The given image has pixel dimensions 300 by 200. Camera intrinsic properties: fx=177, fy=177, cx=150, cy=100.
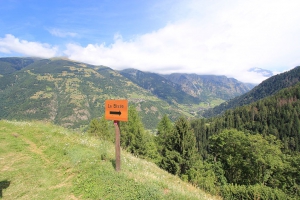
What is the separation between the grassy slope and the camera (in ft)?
26.0

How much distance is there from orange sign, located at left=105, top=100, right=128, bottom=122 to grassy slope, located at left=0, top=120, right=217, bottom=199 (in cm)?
283

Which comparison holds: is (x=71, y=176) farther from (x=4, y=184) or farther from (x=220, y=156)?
(x=220, y=156)

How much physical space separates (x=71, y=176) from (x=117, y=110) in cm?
438

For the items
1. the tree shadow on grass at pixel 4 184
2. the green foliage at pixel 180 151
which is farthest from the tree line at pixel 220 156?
the tree shadow on grass at pixel 4 184

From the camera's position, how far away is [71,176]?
31.0 ft

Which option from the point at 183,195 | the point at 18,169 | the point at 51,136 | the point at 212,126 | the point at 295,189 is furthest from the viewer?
the point at 212,126

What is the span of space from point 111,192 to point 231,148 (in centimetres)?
3835

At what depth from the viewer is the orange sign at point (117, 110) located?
8745 millimetres

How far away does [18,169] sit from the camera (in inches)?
398

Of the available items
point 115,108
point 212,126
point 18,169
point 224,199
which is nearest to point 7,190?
point 18,169

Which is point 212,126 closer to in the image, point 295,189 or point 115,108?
point 295,189

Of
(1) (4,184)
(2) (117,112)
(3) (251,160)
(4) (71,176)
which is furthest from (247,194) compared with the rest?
(3) (251,160)

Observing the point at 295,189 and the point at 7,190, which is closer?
the point at 7,190

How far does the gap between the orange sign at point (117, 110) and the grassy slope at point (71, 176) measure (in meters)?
2.83
